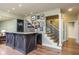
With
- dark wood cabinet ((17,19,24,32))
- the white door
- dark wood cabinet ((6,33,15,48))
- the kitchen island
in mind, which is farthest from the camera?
the white door

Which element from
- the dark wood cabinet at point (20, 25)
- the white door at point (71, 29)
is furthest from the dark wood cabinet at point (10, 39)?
the white door at point (71, 29)

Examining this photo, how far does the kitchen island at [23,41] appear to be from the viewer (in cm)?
461

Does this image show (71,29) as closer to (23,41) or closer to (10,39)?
(10,39)

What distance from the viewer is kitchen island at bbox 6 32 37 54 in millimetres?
4609

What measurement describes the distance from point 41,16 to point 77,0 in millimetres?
3745

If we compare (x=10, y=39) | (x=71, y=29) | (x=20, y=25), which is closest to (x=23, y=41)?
(x=10, y=39)

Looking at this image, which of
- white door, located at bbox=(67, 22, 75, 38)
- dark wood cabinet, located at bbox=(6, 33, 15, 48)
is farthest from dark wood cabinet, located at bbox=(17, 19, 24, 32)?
white door, located at bbox=(67, 22, 75, 38)

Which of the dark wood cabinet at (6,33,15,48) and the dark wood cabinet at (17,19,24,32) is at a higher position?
the dark wood cabinet at (17,19,24,32)

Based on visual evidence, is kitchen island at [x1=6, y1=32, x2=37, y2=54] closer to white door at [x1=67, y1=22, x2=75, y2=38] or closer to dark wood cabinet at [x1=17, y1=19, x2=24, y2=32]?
dark wood cabinet at [x1=17, y1=19, x2=24, y2=32]

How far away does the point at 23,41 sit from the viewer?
15.3 ft

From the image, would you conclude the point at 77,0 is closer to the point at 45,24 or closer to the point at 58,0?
the point at 58,0

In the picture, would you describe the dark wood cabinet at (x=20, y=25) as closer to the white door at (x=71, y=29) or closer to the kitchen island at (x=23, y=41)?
the kitchen island at (x=23, y=41)

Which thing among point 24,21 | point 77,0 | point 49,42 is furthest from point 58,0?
point 24,21
